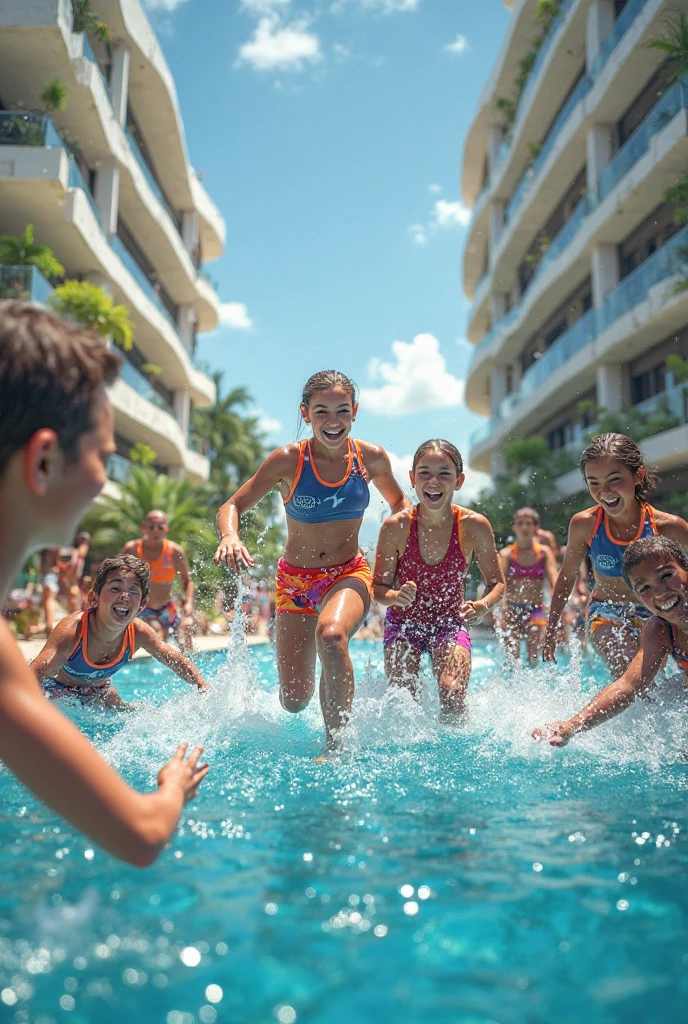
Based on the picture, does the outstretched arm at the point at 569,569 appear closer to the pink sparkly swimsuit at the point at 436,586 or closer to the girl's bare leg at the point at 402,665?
the pink sparkly swimsuit at the point at 436,586

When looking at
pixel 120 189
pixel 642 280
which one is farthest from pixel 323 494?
pixel 120 189

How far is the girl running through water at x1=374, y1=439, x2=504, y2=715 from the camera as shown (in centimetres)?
526

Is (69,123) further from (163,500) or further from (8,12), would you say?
(163,500)

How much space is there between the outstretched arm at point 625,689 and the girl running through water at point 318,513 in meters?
1.38

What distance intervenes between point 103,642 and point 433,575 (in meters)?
2.26

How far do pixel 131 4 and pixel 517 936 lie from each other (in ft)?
94.3

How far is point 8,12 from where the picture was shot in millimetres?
18547

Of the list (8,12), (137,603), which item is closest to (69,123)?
(8,12)

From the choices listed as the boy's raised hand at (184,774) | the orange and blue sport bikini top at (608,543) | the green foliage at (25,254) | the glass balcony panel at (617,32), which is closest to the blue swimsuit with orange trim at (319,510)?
the orange and blue sport bikini top at (608,543)

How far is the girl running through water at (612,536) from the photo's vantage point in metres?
5.00

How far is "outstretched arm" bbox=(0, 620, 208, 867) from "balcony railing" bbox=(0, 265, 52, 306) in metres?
16.1

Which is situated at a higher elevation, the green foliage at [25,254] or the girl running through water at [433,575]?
the green foliage at [25,254]

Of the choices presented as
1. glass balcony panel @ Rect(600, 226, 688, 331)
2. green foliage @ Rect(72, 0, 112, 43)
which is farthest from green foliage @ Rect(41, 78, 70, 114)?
glass balcony panel @ Rect(600, 226, 688, 331)

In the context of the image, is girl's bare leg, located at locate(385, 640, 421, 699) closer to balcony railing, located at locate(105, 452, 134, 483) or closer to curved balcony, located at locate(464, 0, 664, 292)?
balcony railing, located at locate(105, 452, 134, 483)
